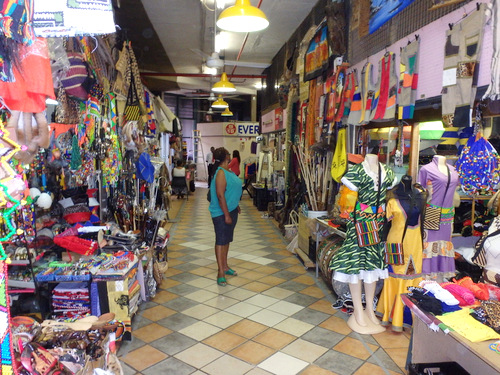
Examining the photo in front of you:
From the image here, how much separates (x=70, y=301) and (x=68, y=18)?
2.24 meters

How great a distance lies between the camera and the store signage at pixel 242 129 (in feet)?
54.5

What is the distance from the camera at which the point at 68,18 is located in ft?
5.53

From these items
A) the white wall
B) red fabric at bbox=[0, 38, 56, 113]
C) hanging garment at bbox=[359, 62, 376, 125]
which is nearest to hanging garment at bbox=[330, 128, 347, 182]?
hanging garment at bbox=[359, 62, 376, 125]

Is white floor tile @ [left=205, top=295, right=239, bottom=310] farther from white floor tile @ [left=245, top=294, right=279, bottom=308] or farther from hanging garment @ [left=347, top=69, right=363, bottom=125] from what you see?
hanging garment @ [left=347, top=69, right=363, bottom=125]

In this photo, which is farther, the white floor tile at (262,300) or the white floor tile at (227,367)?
the white floor tile at (262,300)

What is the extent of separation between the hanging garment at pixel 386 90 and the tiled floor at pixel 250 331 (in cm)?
200

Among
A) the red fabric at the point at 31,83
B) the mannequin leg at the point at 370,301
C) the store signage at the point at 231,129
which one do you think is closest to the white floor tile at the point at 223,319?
the mannequin leg at the point at 370,301

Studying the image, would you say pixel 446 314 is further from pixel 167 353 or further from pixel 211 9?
pixel 211 9

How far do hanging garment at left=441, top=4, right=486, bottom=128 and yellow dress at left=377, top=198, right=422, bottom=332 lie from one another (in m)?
0.79

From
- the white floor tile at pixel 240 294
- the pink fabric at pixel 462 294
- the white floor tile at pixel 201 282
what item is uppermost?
the pink fabric at pixel 462 294

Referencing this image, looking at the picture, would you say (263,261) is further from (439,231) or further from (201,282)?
(439,231)

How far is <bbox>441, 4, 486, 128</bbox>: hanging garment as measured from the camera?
2641 millimetres

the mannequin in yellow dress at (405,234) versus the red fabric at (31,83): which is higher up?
the red fabric at (31,83)

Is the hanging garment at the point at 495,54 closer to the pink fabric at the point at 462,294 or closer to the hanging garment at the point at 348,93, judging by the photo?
the pink fabric at the point at 462,294
